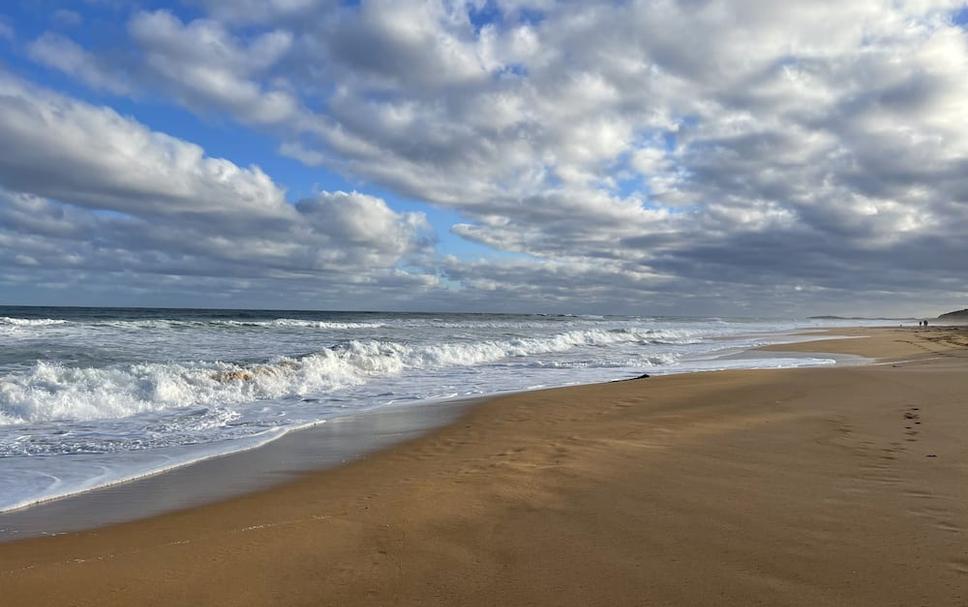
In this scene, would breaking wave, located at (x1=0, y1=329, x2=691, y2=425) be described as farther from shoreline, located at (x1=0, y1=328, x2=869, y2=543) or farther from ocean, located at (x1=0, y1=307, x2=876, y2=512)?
shoreline, located at (x1=0, y1=328, x2=869, y2=543)

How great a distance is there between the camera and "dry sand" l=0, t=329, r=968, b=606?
313cm

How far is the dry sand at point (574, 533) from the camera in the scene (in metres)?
3.13

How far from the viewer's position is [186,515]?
4730 millimetres

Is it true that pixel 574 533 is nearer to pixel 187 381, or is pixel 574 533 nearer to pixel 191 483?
pixel 191 483

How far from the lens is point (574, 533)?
12.8 ft

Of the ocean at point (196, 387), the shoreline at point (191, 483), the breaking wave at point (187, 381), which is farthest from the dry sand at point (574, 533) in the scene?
the breaking wave at point (187, 381)

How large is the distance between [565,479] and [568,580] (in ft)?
6.96

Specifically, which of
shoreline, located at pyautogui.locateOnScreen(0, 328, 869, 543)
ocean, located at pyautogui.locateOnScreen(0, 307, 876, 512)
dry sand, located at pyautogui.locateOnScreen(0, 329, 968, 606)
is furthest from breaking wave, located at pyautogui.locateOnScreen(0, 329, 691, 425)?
dry sand, located at pyautogui.locateOnScreen(0, 329, 968, 606)

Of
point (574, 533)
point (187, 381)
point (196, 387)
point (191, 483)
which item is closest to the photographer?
point (574, 533)

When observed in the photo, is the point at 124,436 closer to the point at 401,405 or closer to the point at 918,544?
→ the point at 401,405

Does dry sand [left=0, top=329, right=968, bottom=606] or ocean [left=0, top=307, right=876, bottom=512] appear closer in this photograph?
dry sand [left=0, top=329, right=968, bottom=606]

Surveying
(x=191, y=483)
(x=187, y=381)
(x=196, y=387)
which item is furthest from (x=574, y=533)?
(x=187, y=381)

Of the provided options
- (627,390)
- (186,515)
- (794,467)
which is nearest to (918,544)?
(794,467)

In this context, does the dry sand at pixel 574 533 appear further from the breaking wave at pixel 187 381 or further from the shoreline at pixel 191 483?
the breaking wave at pixel 187 381
